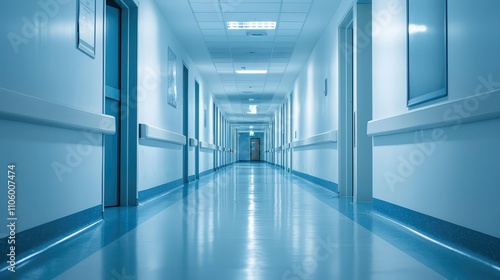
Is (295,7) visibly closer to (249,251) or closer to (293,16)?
(293,16)

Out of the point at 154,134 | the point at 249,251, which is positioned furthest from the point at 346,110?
the point at 249,251

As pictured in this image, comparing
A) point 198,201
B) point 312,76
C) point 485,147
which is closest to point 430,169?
point 485,147

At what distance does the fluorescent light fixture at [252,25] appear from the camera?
23.9 feet

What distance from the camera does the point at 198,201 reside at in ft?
19.2

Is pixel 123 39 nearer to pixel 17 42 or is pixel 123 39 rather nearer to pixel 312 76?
pixel 17 42

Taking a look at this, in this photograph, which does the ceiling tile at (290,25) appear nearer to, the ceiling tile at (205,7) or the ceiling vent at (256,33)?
the ceiling vent at (256,33)

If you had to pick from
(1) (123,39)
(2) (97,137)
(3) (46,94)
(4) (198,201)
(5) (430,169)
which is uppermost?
(1) (123,39)

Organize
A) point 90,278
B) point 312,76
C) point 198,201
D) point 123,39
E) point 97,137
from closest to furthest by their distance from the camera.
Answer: point 90,278, point 97,137, point 123,39, point 198,201, point 312,76

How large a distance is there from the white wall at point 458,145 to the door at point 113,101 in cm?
336

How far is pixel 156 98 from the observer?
6.52 meters

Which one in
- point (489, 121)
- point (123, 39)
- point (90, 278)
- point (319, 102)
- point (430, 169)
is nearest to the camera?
point (90, 278)

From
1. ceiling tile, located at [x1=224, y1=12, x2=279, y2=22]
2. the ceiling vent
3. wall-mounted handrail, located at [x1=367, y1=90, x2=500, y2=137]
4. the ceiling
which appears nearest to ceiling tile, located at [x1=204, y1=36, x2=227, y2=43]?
the ceiling

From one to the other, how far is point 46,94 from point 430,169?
9.72 feet

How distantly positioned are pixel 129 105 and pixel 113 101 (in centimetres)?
22
